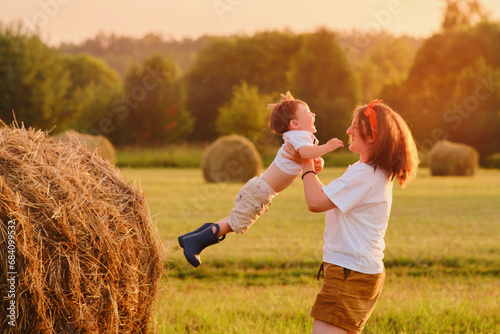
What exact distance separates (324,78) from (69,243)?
5242 centimetres

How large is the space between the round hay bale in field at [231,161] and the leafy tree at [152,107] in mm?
26237

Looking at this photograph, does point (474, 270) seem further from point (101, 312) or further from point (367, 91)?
point (367, 91)

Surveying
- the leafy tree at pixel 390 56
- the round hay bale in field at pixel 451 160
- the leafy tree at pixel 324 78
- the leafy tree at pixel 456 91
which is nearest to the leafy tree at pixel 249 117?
the leafy tree at pixel 324 78

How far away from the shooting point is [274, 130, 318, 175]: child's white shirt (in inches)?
159

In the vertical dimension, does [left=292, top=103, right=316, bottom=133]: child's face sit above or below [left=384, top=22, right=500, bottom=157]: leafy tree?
below

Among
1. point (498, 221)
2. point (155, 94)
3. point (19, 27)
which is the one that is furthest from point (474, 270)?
point (155, 94)

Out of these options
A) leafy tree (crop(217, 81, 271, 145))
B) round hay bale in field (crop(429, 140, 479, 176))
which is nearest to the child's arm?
round hay bale in field (crop(429, 140, 479, 176))

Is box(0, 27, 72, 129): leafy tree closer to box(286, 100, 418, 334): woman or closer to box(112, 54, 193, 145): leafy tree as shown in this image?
box(112, 54, 193, 145): leafy tree

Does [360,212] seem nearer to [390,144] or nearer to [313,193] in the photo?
[313,193]

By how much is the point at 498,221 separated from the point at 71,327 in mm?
11859

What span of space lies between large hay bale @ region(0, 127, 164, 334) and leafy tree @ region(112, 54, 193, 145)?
48.4 metres

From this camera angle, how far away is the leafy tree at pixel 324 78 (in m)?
52.8

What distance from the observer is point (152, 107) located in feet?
177

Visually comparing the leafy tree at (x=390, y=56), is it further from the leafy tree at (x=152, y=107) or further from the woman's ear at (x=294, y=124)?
the woman's ear at (x=294, y=124)
